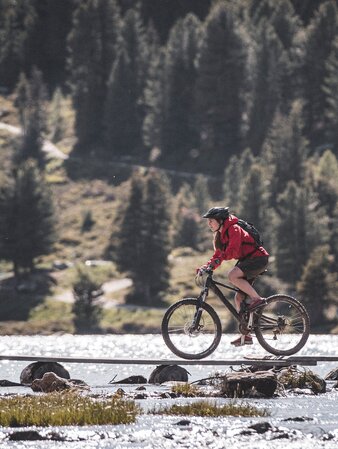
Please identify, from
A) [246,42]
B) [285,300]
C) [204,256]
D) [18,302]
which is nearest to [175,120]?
[246,42]

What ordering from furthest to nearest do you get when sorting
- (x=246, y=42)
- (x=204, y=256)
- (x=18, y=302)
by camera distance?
1. (x=246, y=42)
2. (x=204, y=256)
3. (x=18, y=302)

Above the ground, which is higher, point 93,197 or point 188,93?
point 188,93

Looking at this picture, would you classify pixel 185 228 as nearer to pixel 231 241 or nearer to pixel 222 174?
pixel 222 174

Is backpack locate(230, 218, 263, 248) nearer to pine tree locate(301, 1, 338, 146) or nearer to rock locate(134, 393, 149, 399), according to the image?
rock locate(134, 393, 149, 399)

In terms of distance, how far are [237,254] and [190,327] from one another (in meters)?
1.70

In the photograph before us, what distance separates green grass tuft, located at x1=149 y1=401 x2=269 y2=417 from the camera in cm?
1962

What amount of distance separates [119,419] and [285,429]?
9.22 feet

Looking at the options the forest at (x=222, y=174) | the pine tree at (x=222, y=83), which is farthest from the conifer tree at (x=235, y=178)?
the pine tree at (x=222, y=83)

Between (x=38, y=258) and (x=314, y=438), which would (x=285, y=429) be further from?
(x=38, y=258)

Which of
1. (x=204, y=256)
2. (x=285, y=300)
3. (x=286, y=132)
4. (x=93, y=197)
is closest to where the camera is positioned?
(x=285, y=300)

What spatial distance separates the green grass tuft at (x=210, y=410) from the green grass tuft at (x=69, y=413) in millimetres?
551

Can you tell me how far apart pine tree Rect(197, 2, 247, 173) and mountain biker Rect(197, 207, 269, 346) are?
6667 inches

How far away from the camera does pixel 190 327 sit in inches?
875

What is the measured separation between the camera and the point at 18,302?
424 ft
